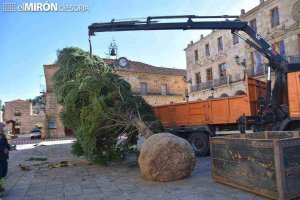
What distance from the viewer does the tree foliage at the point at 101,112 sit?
30.5 ft

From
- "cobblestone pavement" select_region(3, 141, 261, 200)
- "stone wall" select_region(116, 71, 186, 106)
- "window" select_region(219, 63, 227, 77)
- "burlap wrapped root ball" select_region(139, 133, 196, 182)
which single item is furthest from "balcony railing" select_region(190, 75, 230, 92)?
"burlap wrapped root ball" select_region(139, 133, 196, 182)

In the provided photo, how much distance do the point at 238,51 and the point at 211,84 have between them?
4719mm

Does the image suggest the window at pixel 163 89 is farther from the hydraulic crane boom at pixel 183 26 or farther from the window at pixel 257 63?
the hydraulic crane boom at pixel 183 26

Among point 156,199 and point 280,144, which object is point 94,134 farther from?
point 280,144

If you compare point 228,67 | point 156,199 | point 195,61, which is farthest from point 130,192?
point 195,61

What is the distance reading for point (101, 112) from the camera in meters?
9.22

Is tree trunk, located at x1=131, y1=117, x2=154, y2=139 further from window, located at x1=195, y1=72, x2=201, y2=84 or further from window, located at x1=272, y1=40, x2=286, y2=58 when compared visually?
window, located at x1=195, y1=72, x2=201, y2=84

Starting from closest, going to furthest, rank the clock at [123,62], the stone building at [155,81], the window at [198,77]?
1. the window at [198,77]
2. the clock at [123,62]
3. the stone building at [155,81]

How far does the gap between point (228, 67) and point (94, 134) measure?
950 inches

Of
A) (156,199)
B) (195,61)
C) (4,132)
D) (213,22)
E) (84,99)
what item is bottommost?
(156,199)

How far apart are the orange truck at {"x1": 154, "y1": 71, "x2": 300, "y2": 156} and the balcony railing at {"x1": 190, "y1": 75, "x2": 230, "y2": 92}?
60.0 ft

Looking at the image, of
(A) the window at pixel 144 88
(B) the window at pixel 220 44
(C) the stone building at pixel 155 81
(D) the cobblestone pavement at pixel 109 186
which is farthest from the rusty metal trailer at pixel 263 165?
(A) the window at pixel 144 88

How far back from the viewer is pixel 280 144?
4.96m

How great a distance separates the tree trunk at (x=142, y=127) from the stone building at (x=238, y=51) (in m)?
12.8
